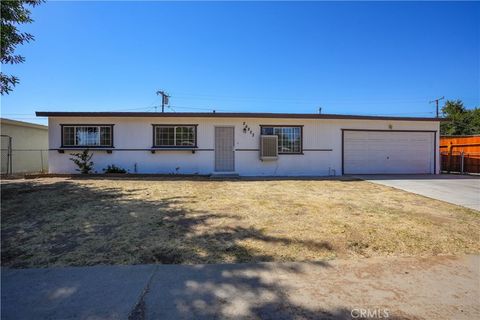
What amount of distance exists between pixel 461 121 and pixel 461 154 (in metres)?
23.9

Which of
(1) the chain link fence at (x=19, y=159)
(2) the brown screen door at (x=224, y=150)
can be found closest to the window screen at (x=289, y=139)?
(2) the brown screen door at (x=224, y=150)

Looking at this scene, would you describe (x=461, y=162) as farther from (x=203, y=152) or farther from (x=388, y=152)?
(x=203, y=152)

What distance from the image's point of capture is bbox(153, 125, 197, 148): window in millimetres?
12844

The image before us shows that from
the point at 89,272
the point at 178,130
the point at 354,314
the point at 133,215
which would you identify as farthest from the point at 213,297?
the point at 178,130

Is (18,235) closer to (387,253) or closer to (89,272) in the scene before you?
(89,272)

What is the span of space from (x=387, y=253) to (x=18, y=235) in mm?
5236

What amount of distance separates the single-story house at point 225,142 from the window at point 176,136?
4cm

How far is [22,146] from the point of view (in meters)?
15.7

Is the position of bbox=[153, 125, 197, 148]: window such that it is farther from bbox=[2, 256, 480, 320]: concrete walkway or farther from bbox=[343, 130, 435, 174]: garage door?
bbox=[2, 256, 480, 320]: concrete walkway

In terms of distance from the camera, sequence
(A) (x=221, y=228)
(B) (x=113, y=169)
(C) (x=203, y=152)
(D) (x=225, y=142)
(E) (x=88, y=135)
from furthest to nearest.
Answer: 1. (D) (x=225, y=142)
2. (C) (x=203, y=152)
3. (E) (x=88, y=135)
4. (B) (x=113, y=169)
5. (A) (x=221, y=228)

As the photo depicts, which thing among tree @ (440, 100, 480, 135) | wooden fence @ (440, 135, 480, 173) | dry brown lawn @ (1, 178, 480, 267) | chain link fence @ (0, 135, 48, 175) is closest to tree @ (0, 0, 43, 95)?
dry brown lawn @ (1, 178, 480, 267)

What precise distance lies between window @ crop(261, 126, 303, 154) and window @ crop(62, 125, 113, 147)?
22.9 ft

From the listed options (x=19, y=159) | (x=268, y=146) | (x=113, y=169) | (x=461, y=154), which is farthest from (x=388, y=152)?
(x=19, y=159)

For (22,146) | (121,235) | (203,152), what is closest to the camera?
(121,235)
